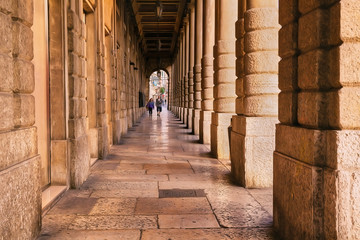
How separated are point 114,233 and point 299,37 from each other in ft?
8.29

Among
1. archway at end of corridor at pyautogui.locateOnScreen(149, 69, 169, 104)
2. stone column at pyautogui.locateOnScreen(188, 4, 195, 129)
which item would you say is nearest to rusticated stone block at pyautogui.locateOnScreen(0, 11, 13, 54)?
stone column at pyautogui.locateOnScreen(188, 4, 195, 129)

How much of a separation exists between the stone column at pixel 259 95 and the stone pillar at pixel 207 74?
16.6ft

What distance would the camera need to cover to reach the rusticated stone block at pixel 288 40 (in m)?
3.18

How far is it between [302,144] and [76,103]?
141 inches

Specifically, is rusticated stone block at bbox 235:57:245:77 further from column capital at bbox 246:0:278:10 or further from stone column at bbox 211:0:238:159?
stone column at bbox 211:0:238:159

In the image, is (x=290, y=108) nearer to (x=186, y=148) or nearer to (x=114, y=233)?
(x=114, y=233)

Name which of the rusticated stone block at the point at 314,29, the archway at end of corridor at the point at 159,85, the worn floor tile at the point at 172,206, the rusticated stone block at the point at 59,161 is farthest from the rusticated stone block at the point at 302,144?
the archway at end of corridor at the point at 159,85

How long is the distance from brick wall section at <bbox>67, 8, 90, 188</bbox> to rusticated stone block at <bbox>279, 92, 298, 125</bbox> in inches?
122

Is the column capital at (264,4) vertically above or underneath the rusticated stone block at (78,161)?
above

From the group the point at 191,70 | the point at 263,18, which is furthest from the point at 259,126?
the point at 191,70

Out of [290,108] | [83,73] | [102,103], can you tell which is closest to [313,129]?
[290,108]

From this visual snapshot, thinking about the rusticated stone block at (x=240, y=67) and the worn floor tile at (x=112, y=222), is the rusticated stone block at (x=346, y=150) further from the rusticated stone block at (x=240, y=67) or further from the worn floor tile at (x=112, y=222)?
the rusticated stone block at (x=240, y=67)

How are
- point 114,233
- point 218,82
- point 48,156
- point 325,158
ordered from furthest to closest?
point 218,82
point 48,156
point 114,233
point 325,158

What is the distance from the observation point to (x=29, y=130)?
3193mm
